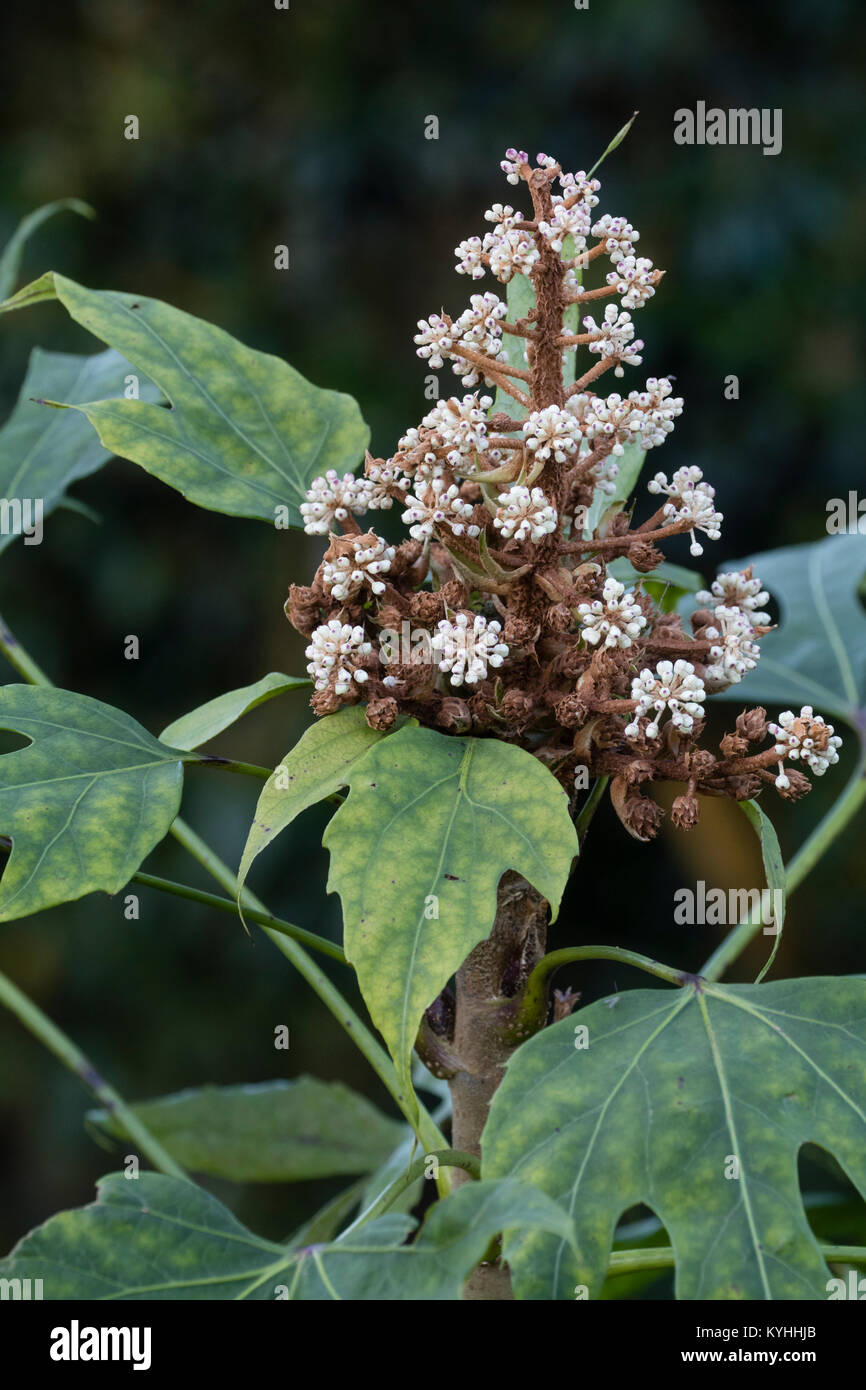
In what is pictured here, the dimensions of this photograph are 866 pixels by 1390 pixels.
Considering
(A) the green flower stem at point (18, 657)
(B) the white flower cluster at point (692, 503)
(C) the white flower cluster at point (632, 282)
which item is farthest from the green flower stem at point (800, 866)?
(A) the green flower stem at point (18, 657)

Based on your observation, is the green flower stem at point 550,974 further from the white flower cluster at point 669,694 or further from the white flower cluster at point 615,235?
the white flower cluster at point 615,235

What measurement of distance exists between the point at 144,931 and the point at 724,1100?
6.63 feet

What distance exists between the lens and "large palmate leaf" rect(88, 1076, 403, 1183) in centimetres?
96

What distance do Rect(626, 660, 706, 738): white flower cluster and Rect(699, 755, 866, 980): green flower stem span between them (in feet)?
0.57

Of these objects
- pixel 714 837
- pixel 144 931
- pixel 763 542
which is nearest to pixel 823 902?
pixel 714 837

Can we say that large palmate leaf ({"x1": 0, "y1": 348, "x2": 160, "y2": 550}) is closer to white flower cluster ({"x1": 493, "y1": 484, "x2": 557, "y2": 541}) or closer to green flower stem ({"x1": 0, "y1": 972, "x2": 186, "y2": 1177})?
green flower stem ({"x1": 0, "y1": 972, "x2": 186, "y2": 1177})

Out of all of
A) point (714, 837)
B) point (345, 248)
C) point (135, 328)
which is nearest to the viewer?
point (135, 328)

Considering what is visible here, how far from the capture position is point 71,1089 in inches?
94.6

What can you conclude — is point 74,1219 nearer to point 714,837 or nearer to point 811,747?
point 811,747

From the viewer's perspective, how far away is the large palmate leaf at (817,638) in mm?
982

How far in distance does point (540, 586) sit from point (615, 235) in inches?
6.2

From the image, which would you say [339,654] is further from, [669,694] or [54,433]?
[54,433]

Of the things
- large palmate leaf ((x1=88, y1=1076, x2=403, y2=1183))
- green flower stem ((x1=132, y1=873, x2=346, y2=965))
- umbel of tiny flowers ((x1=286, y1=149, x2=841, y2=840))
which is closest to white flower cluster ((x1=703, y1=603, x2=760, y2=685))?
umbel of tiny flowers ((x1=286, y1=149, x2=841, y2=840))

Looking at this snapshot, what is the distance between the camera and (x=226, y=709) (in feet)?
1.98
